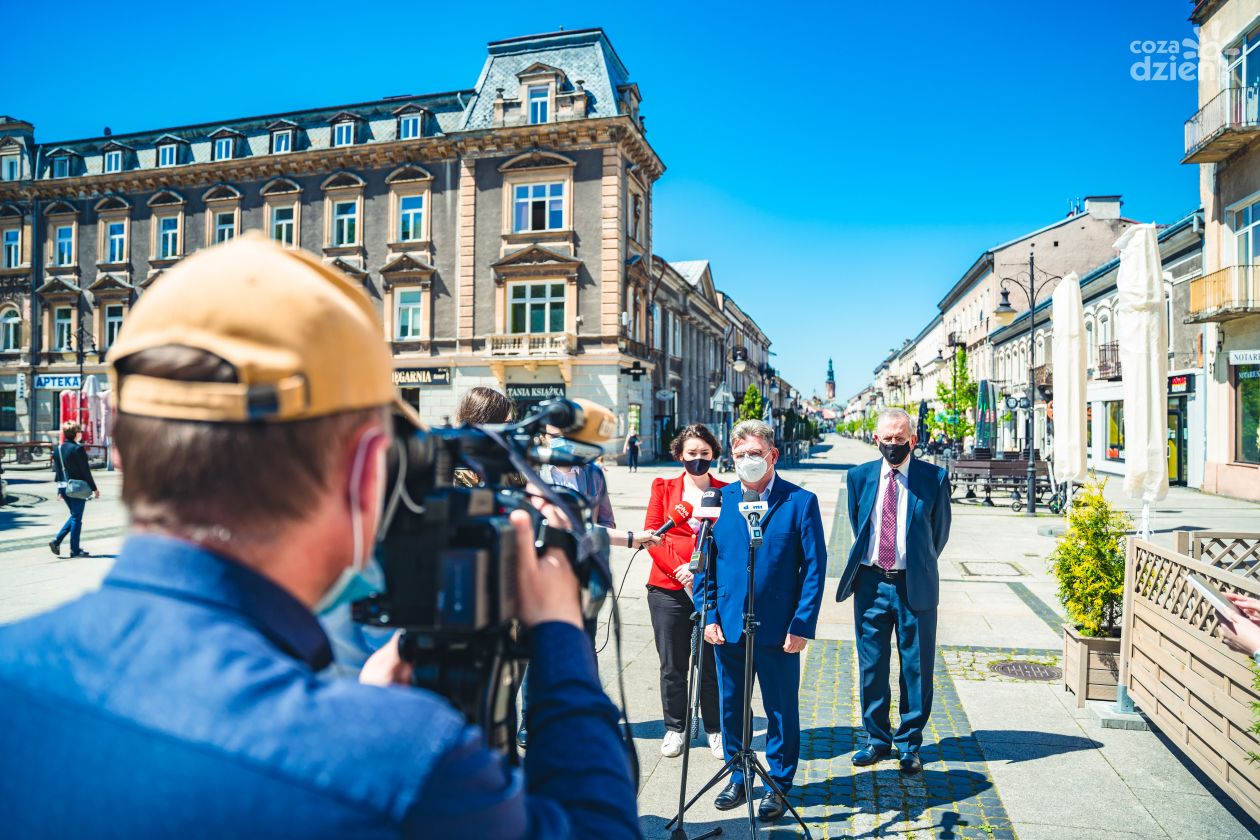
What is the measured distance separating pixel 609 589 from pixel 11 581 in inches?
432

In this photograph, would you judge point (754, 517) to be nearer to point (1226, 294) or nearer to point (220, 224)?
point (1226, 294)

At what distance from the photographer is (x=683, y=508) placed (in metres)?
5.13

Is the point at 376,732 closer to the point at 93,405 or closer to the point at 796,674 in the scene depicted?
the point at 796,674

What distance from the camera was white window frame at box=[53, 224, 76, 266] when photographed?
37469 mm

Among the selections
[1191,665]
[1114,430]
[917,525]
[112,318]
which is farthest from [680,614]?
[112,318]

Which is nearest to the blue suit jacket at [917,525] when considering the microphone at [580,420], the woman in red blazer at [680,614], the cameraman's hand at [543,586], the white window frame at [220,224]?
the woman in red blazer at [680,614]

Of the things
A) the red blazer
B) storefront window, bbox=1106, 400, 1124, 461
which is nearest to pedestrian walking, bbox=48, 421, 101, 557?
the red blazer

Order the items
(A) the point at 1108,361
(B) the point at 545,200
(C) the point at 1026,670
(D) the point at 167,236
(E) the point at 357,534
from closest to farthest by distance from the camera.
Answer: (E) the point at 357,534, (C) the point at 1026,670, (B) the point at 545,200, (A) the point at 1108,361, (D) the point at 167,236

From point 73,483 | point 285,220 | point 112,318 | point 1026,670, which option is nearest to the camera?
point 1026,670

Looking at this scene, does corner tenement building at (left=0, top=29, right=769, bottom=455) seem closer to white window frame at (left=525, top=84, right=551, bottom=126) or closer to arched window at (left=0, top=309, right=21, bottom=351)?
white window frame at (left=525, top=84, right=551, bottom=126)

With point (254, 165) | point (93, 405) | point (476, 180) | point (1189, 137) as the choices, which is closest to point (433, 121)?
point (476, 180)

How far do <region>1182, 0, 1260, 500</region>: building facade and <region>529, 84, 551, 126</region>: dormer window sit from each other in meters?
20.7

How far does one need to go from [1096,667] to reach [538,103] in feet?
96.8

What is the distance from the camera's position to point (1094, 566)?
18.6 ft
